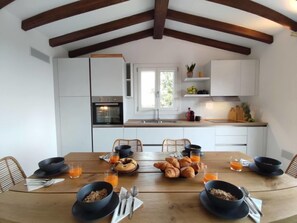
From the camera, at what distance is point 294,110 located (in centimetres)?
228

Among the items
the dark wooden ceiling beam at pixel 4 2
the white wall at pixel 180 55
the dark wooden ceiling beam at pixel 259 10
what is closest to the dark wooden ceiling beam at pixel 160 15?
the white wall at pixel 180 55

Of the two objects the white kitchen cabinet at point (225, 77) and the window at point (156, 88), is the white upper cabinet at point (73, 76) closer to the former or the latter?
the window at point (156, 88)

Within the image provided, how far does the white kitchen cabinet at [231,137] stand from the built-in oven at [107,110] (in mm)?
1791

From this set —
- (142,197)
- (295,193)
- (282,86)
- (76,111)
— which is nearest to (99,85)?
(76,111)

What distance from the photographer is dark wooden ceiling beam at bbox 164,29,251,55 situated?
128 inches

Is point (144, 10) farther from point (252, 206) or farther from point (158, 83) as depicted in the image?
point (252, 206)

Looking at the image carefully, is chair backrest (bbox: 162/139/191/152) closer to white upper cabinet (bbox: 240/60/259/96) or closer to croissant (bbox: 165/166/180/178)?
croissant (bbox: 165/166/180/178)

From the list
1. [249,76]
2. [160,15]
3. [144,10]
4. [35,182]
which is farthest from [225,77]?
[35,182]

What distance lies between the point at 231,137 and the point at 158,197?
241cm

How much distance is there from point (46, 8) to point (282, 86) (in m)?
3.50

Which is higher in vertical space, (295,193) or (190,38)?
(190,38)

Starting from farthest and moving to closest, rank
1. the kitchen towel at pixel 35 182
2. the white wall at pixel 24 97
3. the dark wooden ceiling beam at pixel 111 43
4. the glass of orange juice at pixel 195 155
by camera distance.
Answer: the dark wooden ceiling beam at pixel 111 43 < the white wall at pixel 24 97 < the glass of orange juice at pixel 195 155 < the kitchen towel at pixel 35 182

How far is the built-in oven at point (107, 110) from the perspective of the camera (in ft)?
9.41

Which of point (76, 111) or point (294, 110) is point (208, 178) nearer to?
point (294, 110)
